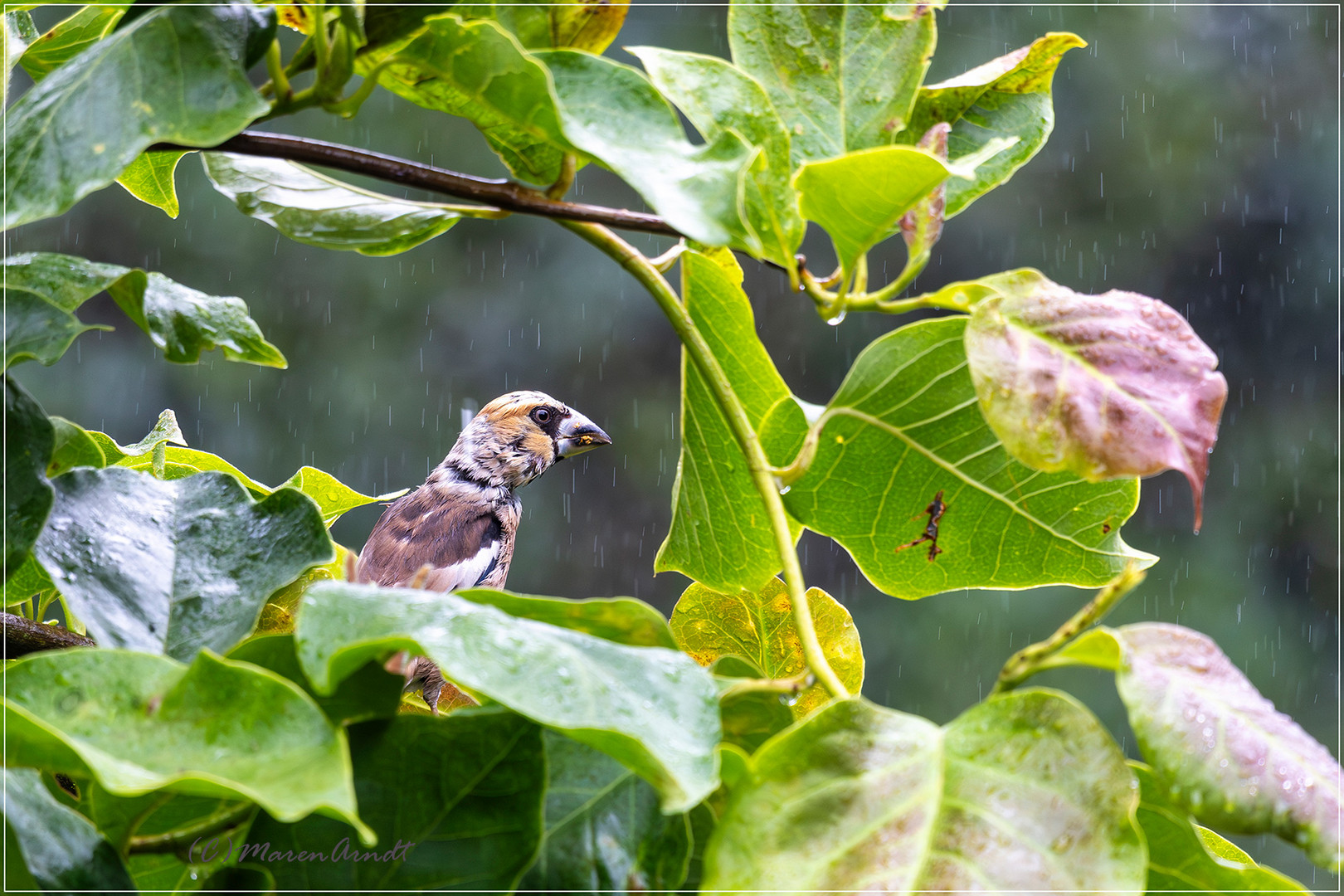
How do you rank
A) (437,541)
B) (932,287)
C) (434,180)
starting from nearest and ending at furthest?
(434,180) < (437,541) < (932,287)

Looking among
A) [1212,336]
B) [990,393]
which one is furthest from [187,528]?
[1212,336]

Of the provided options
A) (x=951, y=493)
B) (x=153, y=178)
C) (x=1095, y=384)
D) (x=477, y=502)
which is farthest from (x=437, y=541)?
(x=1095, y=384)

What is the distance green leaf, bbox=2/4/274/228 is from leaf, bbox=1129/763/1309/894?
0.31m

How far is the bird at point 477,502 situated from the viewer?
1586 mm

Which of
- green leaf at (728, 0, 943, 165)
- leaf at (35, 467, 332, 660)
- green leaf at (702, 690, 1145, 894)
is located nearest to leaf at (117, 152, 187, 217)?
leaf at (35, 467, 332, 660)

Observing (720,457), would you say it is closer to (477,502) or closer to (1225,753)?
(1225,753)

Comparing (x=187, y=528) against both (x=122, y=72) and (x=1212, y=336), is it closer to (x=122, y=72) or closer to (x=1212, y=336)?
(x=122, y=72)

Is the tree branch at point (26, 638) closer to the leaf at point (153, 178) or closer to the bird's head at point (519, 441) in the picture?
the leaf at point (153, 178)

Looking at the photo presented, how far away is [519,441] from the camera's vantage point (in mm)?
1923

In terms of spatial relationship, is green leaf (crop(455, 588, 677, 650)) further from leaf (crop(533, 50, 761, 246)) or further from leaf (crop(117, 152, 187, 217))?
leaf (crop(117, 152, 187, 217))

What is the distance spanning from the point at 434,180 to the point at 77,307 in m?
0.11

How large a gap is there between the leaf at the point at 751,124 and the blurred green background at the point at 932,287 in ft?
13.2

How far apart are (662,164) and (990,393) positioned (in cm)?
11

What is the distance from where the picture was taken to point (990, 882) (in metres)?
0.27
